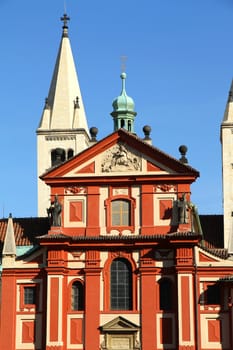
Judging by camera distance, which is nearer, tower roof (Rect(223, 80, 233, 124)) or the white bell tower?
the white bell tower

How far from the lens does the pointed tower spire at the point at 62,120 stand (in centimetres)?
6881

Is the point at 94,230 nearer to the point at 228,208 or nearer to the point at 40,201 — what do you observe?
the point at 228,208

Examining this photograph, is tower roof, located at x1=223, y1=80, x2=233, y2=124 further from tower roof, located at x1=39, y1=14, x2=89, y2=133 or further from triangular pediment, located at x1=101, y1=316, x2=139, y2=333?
triangular pediment, located at x1=101, y1=316, x2=139, y2=333

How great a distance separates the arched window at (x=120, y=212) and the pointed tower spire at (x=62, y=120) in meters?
20.5

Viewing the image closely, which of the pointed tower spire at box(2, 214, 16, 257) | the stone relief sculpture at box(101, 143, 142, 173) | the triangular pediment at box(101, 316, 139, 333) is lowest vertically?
the triangular pediment at box(101, 316, 139, 333)

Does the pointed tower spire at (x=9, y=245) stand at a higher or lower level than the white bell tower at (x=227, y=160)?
lower

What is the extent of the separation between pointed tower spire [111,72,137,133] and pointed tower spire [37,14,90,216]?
1427cm

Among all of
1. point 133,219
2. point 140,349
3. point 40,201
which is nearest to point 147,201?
point 133,219

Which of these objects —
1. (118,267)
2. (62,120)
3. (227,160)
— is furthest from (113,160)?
(62,120)

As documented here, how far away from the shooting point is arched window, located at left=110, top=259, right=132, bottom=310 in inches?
1820

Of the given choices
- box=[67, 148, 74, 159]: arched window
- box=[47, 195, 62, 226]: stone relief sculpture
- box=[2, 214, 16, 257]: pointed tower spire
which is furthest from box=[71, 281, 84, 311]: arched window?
box=[67, 148, 74, 159]: arched window

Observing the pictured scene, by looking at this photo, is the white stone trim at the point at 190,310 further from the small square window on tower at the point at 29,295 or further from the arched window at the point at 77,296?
the small square window on tower at the point at 29,295

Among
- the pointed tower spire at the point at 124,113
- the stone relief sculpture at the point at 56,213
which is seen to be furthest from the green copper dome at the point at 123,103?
the stone relief sculpture at the point at 56,213

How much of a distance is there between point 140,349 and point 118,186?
8.85 m
